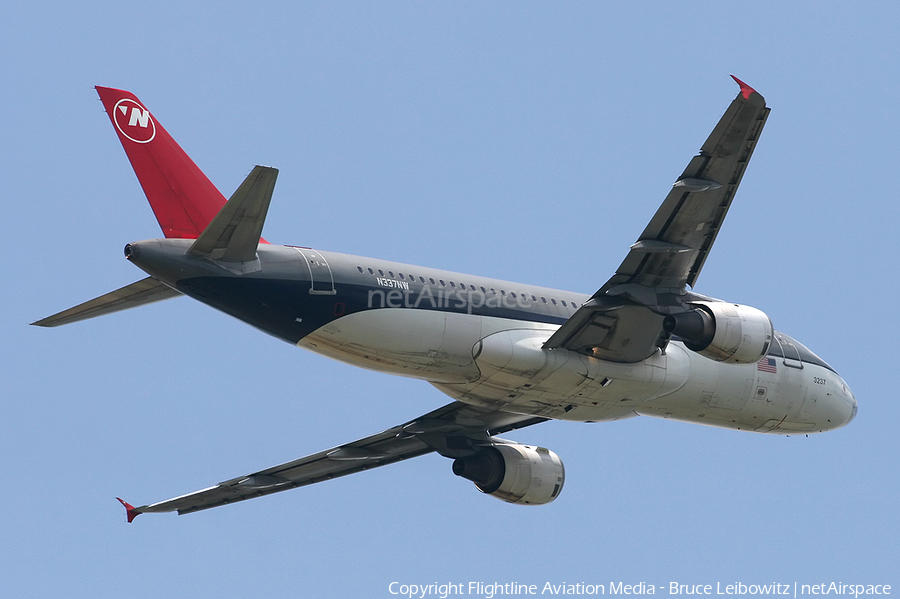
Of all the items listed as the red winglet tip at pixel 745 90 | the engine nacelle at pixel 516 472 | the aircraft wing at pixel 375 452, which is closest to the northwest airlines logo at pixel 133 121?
the aircraft wing at pixel 375 452

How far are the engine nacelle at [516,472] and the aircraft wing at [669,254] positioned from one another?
17.9 feet

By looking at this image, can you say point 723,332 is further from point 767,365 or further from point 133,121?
point 133,121

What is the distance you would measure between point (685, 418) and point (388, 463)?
27.9ft

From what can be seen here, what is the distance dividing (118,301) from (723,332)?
13378 mm

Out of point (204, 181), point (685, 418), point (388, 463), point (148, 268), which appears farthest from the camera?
point (388, 463)

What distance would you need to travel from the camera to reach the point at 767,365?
3331 cm

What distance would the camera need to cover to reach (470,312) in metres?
29.4

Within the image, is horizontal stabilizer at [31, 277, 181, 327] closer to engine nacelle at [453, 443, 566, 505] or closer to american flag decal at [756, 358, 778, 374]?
engine nacelle at [453, 443, 566, 505]

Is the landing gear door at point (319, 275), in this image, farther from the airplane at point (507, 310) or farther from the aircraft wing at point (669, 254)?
the aircraft wing at point (669, 254)

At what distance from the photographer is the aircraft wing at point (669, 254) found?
2634 centimetres

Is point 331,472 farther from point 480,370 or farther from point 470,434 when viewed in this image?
point 480,370

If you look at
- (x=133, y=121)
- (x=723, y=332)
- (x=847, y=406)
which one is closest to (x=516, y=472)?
(x=723, y=332)

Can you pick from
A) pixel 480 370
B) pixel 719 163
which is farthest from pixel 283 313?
pixel 719 163

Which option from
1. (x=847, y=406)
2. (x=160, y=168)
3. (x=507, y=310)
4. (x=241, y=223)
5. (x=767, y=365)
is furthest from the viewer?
(x=847, y=406)
